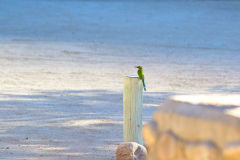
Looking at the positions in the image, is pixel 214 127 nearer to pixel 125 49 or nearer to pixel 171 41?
pixel 125 49

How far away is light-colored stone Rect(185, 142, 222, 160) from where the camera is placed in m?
2.74

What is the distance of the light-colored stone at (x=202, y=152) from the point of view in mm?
2738

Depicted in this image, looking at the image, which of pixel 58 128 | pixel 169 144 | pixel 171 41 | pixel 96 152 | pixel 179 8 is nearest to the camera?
pixel 169 144

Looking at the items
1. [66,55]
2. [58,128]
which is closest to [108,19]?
[66,55]

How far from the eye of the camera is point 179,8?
28625mm

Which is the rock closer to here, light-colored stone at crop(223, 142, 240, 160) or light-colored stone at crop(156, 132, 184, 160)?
light-colored stone at crop(156, 132, 184, 160)

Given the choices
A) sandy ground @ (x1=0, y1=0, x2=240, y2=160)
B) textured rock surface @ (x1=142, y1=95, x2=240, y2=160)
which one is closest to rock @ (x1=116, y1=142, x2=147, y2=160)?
sandy ground @ (x1=0, y1=0, x2=240, y2=160)

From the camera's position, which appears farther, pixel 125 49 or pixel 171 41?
pixel 171 41

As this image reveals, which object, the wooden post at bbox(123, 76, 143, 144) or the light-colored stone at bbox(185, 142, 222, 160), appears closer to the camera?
the light-colored stone at bbox(185, 142, 222, 160)

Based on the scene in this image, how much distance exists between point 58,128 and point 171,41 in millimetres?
13411

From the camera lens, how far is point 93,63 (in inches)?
641

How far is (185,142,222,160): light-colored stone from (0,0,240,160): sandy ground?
12.0 feet

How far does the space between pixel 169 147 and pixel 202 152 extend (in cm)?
31

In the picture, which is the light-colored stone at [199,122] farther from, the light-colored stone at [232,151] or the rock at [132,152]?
the rock at [132,152]
